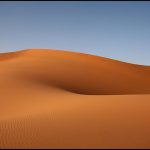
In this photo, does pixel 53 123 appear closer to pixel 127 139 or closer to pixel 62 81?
pixel 127 139

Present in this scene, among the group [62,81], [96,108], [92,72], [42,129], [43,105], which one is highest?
[92,72]

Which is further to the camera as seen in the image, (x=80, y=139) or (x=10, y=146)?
(x=80, y=139)

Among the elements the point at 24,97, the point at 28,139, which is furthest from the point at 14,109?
the point at 28,139

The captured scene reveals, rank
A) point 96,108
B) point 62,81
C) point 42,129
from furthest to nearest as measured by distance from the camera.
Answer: point 62,81 < point 96,108 < point 42,129

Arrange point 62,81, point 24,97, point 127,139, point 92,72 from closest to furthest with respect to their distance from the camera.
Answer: point 127,139, point 24,97, point 62,81, point 92,72

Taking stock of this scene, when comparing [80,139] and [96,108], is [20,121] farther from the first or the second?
[96,108]

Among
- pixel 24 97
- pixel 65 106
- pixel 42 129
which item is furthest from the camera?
pixel 24 97

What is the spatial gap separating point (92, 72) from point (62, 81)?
274 inches

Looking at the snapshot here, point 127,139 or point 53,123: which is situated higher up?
point 53,123

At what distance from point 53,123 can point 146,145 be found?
2969 mm

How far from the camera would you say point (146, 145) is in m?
5.86

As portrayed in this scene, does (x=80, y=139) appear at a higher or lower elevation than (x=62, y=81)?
lower

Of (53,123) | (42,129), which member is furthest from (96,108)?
(42,129)

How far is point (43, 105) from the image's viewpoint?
11.1 metres
